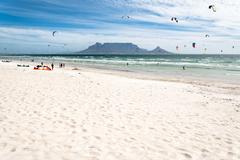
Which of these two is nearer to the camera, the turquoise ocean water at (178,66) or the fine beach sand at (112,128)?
the fine beach sand at (112,128)

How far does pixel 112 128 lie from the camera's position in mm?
7074

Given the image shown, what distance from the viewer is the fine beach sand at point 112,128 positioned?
5.42m

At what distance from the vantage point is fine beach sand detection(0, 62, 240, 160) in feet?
17.8

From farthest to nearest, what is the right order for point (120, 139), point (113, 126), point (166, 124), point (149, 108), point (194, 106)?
point (194, 106), point (149, 108), point (166, 124), point (113, 126), point (120, 139)

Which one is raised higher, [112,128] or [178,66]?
[178,66]

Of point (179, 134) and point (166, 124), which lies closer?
point (179, 134)

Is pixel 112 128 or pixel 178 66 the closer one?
pixel 112 128

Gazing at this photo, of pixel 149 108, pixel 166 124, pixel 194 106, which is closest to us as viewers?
pixel 166 124

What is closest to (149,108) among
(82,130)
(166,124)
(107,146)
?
(166,124)

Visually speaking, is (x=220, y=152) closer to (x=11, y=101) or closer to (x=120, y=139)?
(x=120, y=139)

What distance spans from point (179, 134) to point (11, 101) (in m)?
6.09

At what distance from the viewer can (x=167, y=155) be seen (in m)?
5.40


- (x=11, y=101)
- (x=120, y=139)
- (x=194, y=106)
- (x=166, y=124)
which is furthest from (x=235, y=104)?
(x=11, y=101)

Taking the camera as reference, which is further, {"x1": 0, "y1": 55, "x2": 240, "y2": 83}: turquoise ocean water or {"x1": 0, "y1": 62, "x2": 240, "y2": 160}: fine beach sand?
{"x1": 0, "y1": 55, "x2": 240, "y2": 83}: turquoise ocean water
